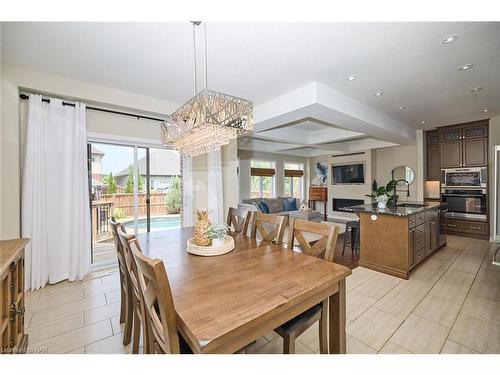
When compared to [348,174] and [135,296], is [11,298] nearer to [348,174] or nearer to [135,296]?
[135,296]

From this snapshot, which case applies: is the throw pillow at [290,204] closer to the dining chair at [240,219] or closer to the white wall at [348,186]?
the white wall at [348,186]

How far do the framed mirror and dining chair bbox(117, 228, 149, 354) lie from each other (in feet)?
23.1

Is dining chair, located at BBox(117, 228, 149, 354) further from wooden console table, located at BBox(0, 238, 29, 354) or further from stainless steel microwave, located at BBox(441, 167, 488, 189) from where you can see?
stainless steel microwave, located at BBox(441, 167, 488, 189)

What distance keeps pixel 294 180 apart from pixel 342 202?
81.1 inches

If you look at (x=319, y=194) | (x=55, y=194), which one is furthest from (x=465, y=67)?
(x=319, y=194)

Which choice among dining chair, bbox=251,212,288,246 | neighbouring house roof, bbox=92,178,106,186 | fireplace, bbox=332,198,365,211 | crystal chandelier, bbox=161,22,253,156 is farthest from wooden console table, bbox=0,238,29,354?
fireplace, bbox=332,198,365,211

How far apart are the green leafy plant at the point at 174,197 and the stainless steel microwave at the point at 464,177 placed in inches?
241

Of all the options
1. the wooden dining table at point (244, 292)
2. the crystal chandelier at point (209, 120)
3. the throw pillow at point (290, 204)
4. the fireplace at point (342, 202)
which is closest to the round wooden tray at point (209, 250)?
the wooden dining table at point (244, 292)

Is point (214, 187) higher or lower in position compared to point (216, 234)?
higher

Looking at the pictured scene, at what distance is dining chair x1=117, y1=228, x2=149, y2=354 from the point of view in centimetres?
124

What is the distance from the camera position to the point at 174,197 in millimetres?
4172
